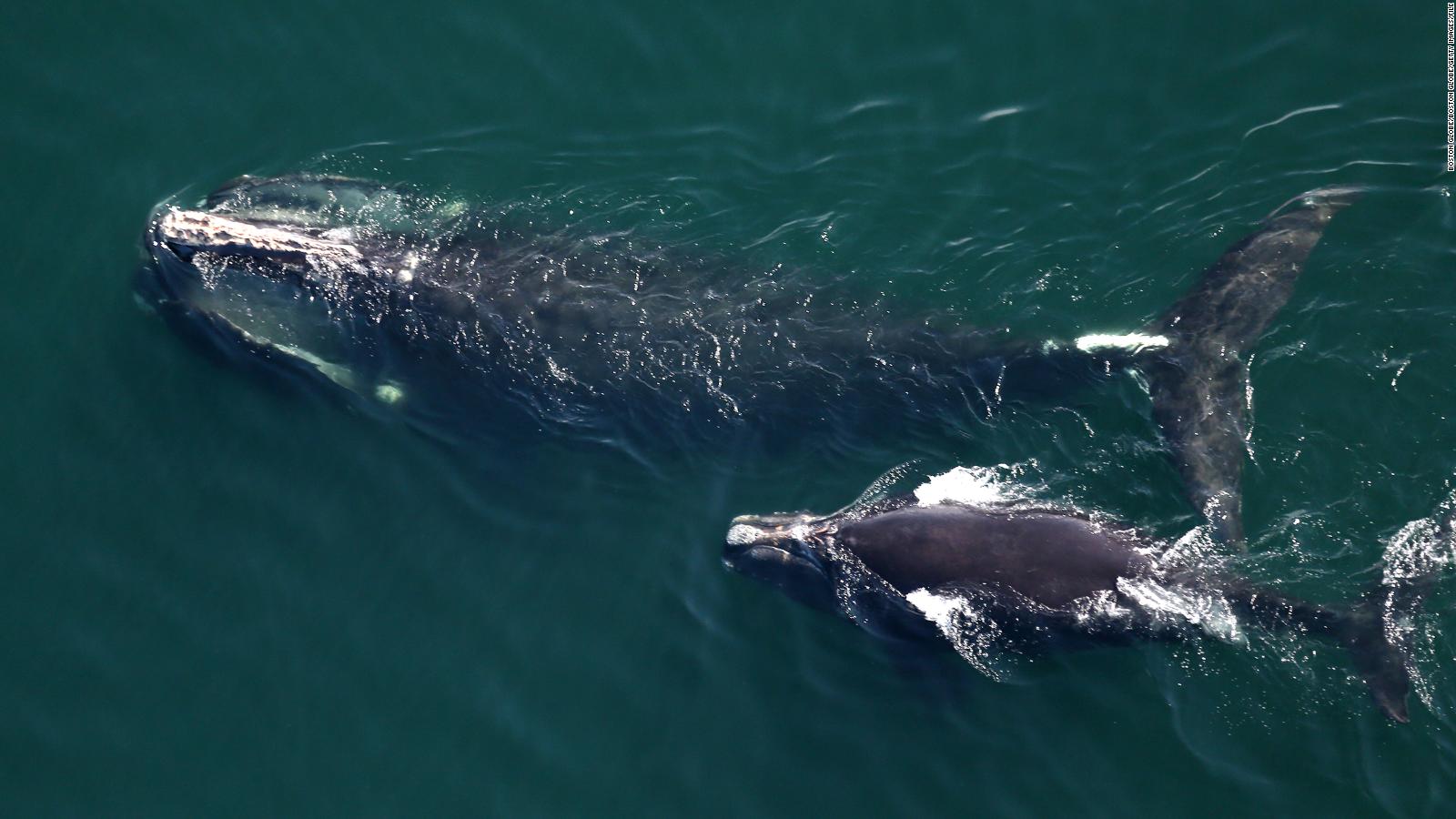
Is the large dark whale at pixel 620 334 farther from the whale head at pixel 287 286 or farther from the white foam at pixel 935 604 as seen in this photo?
the white foam at pixel 935 604

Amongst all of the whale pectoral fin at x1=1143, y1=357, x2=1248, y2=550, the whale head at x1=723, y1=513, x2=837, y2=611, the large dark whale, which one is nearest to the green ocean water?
the whale pectoral fin at x1=1143, y1=357, x2=1248, y2=550

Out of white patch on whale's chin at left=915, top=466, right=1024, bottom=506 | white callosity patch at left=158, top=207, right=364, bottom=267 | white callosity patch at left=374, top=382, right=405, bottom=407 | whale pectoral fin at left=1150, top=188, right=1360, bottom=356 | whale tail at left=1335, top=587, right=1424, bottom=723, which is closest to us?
whale tail at left=1335, top=587, right=1424, bottom=723

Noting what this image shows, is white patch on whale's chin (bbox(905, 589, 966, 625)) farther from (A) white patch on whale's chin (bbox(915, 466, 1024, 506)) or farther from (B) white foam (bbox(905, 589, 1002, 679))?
(A) white patch on whale's chin (bbox(915, 466, 1024, 506))

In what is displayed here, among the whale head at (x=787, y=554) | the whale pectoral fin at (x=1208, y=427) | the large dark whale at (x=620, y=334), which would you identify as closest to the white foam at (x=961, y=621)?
the whale head at (x=787, y=554)

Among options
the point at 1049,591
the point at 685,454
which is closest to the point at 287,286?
the point at 685,454

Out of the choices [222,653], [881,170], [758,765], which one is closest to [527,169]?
[881,170]

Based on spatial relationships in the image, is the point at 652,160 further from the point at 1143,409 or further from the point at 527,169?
the point at 1143,409
